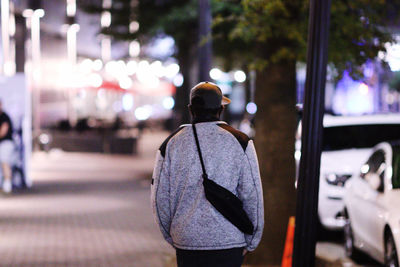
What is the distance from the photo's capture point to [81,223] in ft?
45.5

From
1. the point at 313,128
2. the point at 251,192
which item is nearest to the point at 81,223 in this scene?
the point at 313,128

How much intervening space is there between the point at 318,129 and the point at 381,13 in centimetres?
597

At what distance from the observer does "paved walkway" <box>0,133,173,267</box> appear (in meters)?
10.7

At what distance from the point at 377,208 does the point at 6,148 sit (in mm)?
10995

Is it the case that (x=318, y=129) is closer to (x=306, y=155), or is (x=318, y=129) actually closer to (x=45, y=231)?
(x=306, y=155)

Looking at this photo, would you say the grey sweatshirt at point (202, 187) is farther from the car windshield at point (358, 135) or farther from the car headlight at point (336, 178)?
the car windshield at point (358, 135)

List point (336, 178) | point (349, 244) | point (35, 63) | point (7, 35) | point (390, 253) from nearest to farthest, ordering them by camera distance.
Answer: point (390, 253) → point (349, 244) → point (336, 178) → point (7, 35) → point (35, 63)

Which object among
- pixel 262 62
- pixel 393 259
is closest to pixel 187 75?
pixel 262 62

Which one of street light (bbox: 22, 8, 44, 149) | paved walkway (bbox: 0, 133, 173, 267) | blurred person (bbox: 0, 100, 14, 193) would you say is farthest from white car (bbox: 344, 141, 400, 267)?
street light (bbox: 22, 8, 44, 149)

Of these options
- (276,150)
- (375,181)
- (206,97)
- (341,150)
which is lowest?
(341,150)

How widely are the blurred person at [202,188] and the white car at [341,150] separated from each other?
7742 millimetres

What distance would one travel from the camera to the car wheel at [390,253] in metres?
8.67

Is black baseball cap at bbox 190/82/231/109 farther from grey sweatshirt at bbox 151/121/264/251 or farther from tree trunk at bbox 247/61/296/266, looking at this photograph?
tree trunk at bbox 247/61/296/266

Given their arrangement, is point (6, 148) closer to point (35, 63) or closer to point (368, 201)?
point (368, 201)
